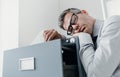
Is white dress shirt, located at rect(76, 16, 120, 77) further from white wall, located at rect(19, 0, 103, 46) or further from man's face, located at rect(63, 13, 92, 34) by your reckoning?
white wall, located at rect(19, 0, 103, 46)

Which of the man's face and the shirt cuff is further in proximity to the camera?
the man's face

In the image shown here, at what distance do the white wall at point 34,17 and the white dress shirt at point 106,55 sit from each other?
0.79 metres

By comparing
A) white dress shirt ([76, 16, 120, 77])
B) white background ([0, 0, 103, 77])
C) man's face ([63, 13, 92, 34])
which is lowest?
white dress shirt ([76, 16, 120, 77])

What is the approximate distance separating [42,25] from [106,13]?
1.88ft

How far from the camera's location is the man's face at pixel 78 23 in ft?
3.31

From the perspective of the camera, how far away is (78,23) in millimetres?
1022

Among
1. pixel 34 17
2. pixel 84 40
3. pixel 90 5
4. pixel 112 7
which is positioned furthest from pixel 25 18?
pixel 84 40

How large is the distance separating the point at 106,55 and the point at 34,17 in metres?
1.01

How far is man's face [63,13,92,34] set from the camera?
101cm

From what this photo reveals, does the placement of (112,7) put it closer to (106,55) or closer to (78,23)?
(78,23)

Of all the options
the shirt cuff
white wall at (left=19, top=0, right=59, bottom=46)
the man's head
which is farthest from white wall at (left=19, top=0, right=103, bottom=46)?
the shirt cuff

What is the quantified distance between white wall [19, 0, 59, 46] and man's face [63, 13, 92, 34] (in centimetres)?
57

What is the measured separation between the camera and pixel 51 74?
2.55 feet

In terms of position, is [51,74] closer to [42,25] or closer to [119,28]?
[119,28]
